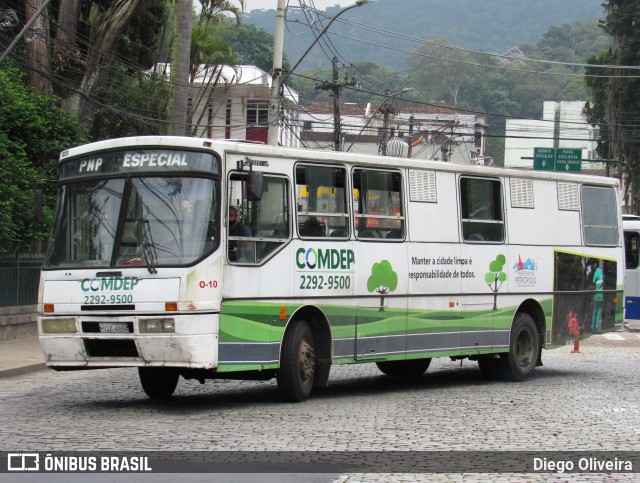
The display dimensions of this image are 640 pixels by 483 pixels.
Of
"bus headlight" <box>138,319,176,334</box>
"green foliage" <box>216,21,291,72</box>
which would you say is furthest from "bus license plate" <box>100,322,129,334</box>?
"green foliage" <box>216,21,291,72</box>

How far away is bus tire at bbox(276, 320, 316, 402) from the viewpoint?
44.3ft

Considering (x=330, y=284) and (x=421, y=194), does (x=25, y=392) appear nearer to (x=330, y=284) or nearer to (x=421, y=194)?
(x=330, y=284)

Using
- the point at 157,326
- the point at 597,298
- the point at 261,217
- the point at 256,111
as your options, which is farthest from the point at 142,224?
the point at 256,111

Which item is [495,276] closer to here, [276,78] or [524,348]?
[524,348]

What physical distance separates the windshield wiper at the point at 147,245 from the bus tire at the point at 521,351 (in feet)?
23.4

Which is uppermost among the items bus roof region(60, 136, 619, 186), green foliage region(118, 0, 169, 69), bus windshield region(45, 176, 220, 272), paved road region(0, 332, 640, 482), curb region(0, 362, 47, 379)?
green foliage region(118, 0, 169, 69)

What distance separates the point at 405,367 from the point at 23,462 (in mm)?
9754

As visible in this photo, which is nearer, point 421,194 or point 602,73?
point 421,194

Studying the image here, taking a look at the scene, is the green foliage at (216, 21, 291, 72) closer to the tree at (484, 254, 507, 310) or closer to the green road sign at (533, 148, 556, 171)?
the green road sign at (533, 148, 556, 171)

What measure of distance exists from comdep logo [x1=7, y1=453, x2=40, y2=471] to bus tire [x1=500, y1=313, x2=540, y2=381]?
9777 mm

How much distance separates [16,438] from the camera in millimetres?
10516

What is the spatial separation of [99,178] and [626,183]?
47.9 m

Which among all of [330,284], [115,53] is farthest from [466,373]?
[115,53]

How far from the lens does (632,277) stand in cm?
3584
